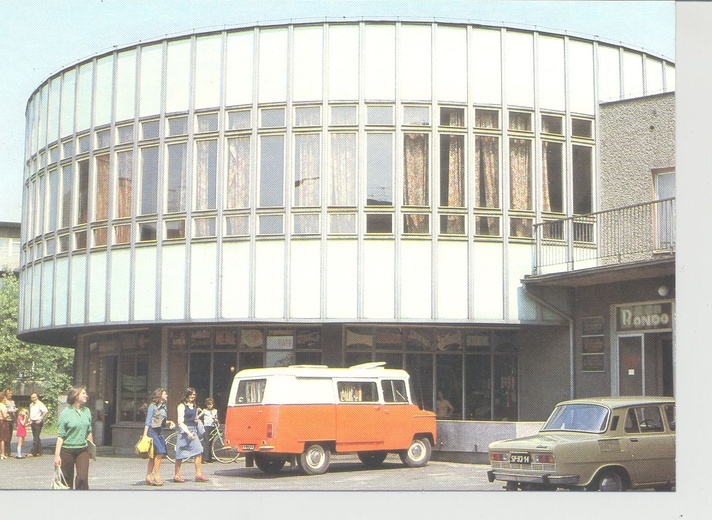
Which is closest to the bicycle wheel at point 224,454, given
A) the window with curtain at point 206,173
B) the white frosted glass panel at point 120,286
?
the white frosted glass panel at point 120,286

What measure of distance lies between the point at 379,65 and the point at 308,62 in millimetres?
1517

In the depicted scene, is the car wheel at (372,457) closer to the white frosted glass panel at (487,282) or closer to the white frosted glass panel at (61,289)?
the white frosted glass panel at (487,282)

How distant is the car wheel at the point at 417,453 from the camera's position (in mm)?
20336

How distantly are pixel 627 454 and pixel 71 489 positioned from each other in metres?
7.98

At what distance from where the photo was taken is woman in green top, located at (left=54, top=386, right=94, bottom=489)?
564 inches

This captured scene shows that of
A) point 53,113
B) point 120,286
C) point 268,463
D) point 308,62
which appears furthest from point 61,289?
point 268,463

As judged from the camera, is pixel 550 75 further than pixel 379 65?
Yes

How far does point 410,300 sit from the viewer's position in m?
22.2

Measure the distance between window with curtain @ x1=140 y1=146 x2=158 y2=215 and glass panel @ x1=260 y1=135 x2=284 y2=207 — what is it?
2.49 metres

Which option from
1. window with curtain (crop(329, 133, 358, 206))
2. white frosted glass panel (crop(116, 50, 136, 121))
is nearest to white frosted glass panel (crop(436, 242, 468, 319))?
window with curtain (crop(329, 133, 358, 206))

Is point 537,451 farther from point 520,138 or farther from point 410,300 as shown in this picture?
point 520,138

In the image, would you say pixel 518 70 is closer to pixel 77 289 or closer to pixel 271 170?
pixel 271 170

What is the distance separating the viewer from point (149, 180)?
2341 cm

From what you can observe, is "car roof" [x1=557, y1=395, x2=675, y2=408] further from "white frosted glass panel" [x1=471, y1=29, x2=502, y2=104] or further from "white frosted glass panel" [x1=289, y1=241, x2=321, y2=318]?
"white frosted glass panel" [x1=471, y1=29, x2=502, y2=104]
